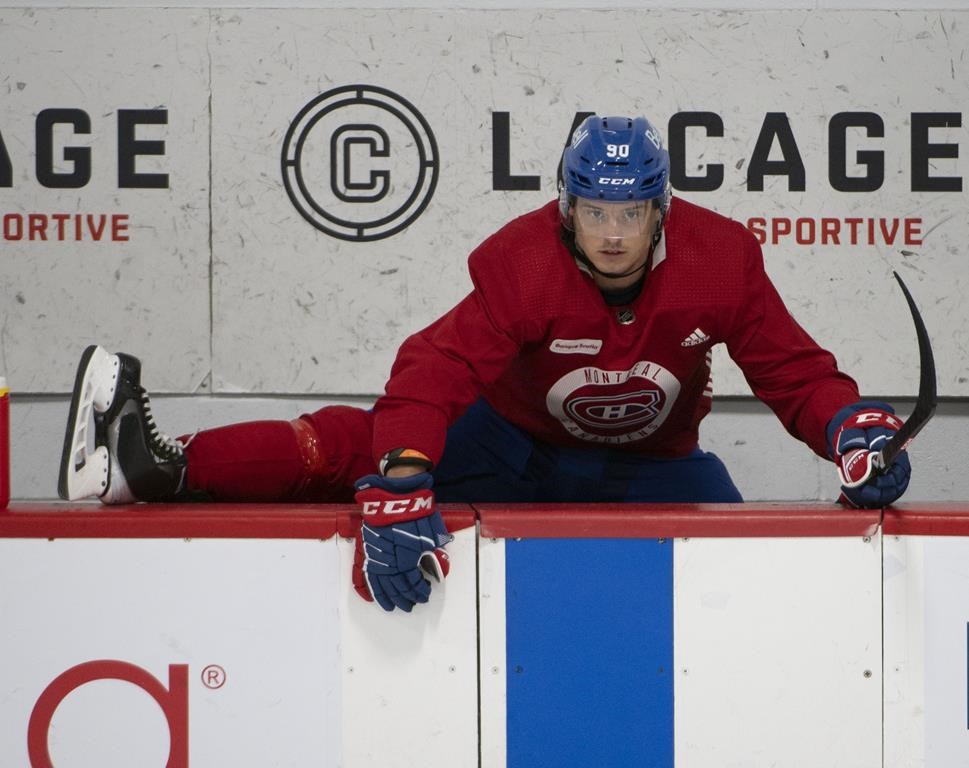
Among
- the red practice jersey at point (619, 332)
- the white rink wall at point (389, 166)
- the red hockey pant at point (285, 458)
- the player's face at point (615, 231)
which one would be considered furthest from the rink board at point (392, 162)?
the player's face at point (615, 231)

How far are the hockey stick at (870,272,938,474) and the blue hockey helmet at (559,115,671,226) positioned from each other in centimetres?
44

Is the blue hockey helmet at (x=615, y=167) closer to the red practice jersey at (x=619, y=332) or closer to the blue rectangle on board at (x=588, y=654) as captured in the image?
the red practice jersey at (x=619, y=332)

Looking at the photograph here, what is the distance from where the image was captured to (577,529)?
1631mm

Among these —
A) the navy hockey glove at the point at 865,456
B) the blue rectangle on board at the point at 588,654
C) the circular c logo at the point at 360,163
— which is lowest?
the blue rectangle on board at the point at 588,654

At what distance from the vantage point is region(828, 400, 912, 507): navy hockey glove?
1.64 m

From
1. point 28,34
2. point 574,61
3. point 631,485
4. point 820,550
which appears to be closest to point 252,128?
point 28,34

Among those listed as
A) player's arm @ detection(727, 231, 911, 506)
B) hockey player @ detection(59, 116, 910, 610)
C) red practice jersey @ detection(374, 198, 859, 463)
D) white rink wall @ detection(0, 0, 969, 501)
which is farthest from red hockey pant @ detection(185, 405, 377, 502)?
white rink wall @ detection(0, 0, 969, 501)

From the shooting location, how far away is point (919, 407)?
1.52m

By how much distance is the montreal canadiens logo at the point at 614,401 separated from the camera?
202 centimetres

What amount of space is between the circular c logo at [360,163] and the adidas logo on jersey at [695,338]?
1.45 m

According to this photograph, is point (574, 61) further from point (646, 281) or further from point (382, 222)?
point (646, 281)

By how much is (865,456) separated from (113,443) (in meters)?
1.17

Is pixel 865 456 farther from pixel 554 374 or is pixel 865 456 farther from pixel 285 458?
pixel 285 458

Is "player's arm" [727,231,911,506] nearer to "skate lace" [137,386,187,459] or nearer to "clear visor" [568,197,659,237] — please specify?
"clear visor" [568,197,659,237]
